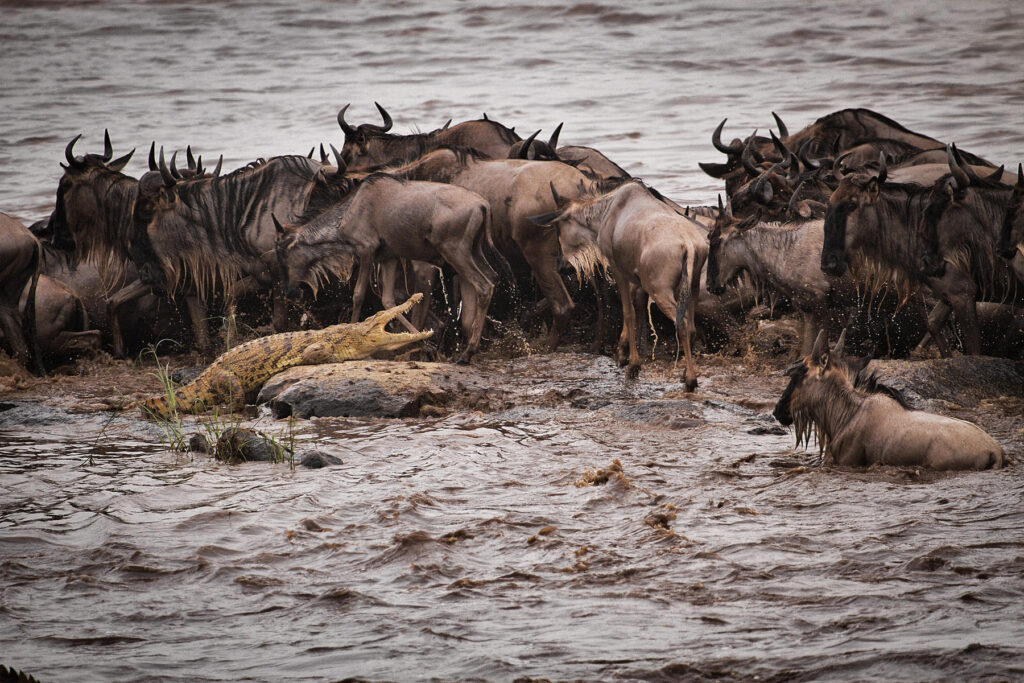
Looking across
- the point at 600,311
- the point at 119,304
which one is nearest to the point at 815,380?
the point at 600,311

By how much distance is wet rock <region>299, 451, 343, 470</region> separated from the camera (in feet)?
25.6

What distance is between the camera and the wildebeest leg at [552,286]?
12016 mm

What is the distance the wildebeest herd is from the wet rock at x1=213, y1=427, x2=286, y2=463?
11.4 feet

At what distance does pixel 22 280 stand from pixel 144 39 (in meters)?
28.1

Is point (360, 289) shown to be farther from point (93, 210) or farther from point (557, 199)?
point (93, 210)

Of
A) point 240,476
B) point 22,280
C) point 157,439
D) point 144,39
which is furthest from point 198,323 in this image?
point 144,39

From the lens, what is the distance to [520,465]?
775 cm

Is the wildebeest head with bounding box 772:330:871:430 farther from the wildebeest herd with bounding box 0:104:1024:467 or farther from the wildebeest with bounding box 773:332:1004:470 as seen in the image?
the wildebeest herd with bounding box 0:104:1024:467

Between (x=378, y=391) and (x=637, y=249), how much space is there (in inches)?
97.2

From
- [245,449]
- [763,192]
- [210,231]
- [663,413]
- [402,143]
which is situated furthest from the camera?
[402,143]

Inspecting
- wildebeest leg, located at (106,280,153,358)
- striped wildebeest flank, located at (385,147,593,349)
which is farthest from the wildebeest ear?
wildebeest leg, located at (106,280,153,358)

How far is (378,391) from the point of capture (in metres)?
9.59

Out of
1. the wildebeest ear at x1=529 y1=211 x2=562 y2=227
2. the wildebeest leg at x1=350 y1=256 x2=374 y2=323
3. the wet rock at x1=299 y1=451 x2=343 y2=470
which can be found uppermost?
the wildebeest ear at x1=529 y1=211 x2=562 y2=227

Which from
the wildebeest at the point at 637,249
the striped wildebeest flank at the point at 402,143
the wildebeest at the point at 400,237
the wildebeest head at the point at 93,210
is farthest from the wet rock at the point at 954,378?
the wildebeest head at the point at 93,210
